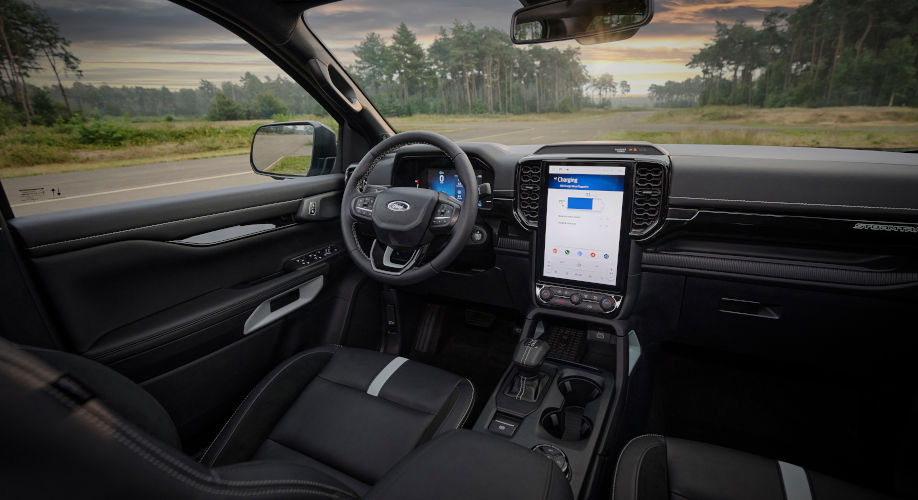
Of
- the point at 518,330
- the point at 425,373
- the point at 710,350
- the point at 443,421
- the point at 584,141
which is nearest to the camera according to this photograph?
the point at 443,421

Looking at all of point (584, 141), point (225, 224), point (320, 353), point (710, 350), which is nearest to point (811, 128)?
→ point (584, 141)

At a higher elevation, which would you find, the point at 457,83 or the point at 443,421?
→ the point at 457,83

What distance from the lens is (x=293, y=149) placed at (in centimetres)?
286

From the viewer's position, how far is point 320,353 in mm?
2064

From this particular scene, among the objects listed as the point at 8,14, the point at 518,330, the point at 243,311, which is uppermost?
the point at 8,14

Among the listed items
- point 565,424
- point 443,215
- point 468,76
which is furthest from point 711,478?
point 468,76

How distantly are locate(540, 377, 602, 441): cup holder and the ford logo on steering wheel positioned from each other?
3.40ft

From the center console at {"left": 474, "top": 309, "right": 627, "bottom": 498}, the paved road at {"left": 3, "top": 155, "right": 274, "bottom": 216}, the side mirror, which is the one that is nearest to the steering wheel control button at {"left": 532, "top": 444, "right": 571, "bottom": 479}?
the center console at {"left": 474, "top": 309, "right": 627, "bottom": 498}

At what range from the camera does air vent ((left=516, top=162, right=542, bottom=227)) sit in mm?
2213

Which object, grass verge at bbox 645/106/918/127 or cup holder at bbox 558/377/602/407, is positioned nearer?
grass verge at bbox 645/106/918/127

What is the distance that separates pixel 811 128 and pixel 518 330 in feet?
5.92

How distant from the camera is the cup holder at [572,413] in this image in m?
1.85

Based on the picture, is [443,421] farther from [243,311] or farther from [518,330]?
[518,330]

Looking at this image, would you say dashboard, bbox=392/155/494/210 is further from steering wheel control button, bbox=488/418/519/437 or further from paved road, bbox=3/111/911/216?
steering wheel control button, bbox=488/418/519/437
